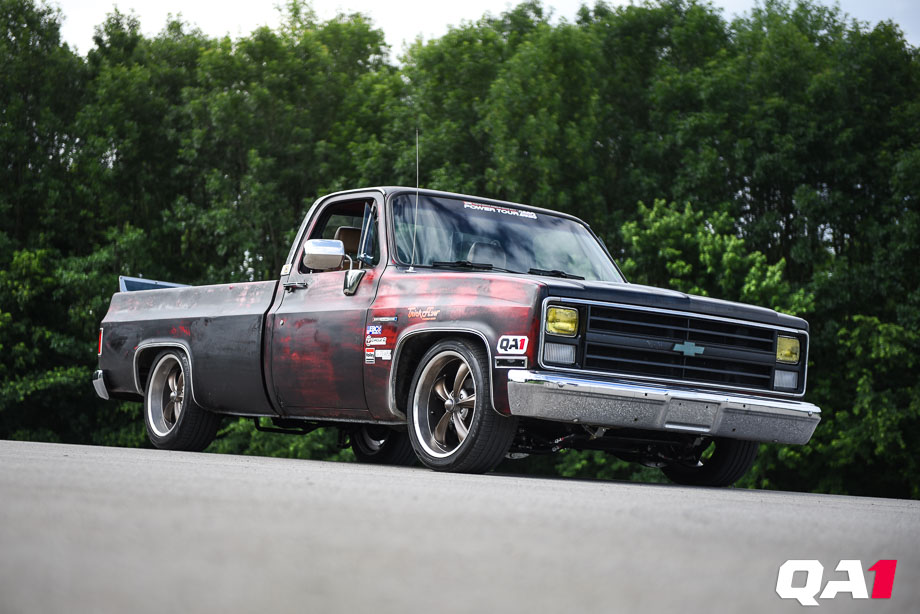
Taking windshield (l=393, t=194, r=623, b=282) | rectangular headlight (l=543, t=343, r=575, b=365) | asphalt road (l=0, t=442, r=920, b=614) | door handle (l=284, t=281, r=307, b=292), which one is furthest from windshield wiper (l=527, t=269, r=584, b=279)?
asphalt road (l=0, t=442, r=920, b=614)

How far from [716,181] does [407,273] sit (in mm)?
24568

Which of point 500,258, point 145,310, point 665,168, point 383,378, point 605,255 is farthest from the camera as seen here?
point 665,168

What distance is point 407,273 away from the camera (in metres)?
8.13

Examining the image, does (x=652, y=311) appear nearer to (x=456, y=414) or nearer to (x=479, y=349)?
(x=479, y=349)

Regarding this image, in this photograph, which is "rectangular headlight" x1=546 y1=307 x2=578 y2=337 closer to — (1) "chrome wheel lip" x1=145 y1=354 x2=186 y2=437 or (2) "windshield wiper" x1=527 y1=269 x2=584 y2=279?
(2) "windshield wiper" x1=527 y1=269 x2=584 y2=279

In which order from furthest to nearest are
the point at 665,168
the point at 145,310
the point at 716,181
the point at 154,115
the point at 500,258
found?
the point at 154,115 < the point at 665,168 < the point at 716,181 < the point at 145,310 < the point at 500,258

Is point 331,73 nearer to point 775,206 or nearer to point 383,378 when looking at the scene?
point 775,206

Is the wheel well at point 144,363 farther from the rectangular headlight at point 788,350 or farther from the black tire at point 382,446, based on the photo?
the rectangular headlight at point 788,350

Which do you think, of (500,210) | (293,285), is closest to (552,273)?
(500,210)

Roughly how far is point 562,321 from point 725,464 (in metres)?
2.11

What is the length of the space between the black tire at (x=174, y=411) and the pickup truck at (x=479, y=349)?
0.10 feet

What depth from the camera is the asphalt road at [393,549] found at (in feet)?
8.47

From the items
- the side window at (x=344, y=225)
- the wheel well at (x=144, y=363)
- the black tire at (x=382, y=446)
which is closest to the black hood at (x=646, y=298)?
the side window at (x=344, y=225)

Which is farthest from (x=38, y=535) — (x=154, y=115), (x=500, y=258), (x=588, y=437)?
(x=154, y=115)
